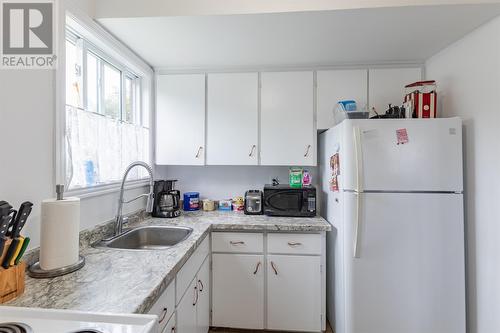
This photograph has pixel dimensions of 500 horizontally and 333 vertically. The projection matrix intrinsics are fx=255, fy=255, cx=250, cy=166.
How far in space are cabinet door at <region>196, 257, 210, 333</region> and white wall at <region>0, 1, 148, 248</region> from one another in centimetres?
97

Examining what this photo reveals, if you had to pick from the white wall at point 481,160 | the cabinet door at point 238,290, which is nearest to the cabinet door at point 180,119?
the cabinet door at point 238,290

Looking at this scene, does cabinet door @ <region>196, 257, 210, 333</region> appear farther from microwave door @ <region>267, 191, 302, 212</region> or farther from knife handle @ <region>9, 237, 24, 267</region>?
knife handle @ <region>9, 237, 24, 267</region>

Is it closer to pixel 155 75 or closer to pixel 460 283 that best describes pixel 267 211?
pixel 460 283

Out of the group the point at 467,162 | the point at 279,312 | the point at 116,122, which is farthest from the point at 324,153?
the point at 116,122

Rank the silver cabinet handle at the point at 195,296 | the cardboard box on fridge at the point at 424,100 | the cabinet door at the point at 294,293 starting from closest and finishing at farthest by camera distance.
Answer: the silver cabinet handle at the point at 195,296
the cardboard box on fridge at the point at 424,100
the cabinet door at the point at 294,293

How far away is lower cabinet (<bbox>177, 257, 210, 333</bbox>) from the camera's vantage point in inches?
53.9

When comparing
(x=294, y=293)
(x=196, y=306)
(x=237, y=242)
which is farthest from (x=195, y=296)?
(x=294, y=293)

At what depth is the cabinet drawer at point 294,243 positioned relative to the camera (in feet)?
6.41

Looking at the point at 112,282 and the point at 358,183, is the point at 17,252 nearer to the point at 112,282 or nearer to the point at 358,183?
the point at 112,282

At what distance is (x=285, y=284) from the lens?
1969mm

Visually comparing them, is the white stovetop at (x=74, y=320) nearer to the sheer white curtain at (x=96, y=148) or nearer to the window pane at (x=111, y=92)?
the sheer white curtain at (x=96, y=148)

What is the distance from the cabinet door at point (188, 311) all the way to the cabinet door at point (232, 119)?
1.11 m

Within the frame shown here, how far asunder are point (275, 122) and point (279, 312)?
61.2 inches

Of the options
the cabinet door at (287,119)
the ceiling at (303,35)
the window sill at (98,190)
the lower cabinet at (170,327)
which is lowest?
the lower cabinet at (170,327)
